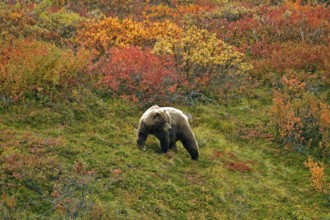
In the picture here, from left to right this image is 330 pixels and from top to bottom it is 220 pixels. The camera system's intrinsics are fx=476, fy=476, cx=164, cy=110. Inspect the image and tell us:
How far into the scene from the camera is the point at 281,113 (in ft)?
48.6

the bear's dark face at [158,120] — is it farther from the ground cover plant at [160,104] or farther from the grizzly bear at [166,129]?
the ground cover plant at [160,104]

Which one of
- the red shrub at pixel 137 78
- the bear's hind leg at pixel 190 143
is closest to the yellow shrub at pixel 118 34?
the red shrub at pixel 137 78

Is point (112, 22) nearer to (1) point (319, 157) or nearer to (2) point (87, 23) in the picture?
(2) point (87, 23)

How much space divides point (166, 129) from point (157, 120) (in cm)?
31

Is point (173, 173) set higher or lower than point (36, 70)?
lower

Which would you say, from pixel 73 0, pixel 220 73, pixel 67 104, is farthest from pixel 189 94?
pixel 73 0

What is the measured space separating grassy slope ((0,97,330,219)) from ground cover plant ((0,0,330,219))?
1.4 inches

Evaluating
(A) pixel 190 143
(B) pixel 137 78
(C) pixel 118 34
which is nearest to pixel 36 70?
(B) pixel 137 78

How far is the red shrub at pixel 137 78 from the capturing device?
15469 millimetres

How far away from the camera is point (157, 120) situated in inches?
450

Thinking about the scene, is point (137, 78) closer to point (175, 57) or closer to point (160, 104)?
point (160, 104)

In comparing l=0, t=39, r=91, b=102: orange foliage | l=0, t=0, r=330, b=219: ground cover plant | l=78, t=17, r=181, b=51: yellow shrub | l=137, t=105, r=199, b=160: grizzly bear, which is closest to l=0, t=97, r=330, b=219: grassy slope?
l=0, t=0, r=330, b=219: ground cover plant

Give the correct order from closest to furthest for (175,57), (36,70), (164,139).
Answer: (164,139), (36,70), (175,57)

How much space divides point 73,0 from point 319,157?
16.6 meters
